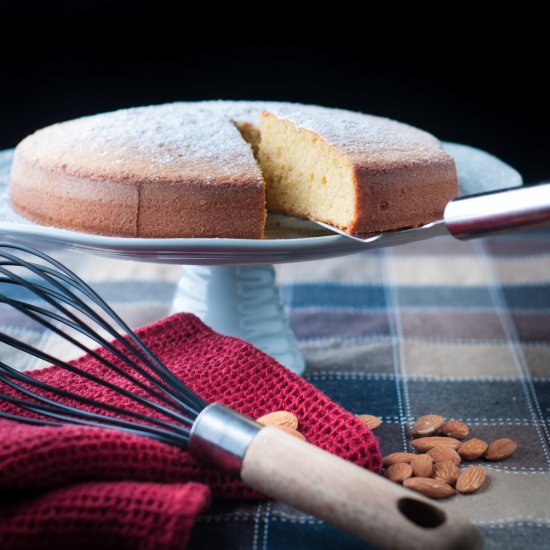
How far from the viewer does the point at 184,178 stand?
997 mm

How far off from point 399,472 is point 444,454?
0.08m

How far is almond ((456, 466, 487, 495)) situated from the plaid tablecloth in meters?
0.01

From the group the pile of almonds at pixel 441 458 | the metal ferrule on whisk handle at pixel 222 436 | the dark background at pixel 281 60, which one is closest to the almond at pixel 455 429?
the pile of almonds at pixel 441 458

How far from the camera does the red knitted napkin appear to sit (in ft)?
2.25

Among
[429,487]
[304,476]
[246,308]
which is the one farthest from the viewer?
[246,308]

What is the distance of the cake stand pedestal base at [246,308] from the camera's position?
120 centimetres

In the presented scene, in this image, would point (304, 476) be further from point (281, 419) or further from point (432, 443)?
point (432, 443)

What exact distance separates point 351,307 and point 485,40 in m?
1.12

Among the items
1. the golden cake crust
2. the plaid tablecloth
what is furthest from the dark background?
the golden cake crust

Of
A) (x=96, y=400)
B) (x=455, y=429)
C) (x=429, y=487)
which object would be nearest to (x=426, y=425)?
(x=455, y=429)

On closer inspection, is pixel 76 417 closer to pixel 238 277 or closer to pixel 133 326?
pixel 238 277

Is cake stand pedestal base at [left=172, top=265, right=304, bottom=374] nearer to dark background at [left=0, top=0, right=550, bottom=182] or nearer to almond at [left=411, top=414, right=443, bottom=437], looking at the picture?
almond at [left=411, top=414, right=443, bottom=437]

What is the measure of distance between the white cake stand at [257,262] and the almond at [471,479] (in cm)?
29

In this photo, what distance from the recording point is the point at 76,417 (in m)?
0.86
